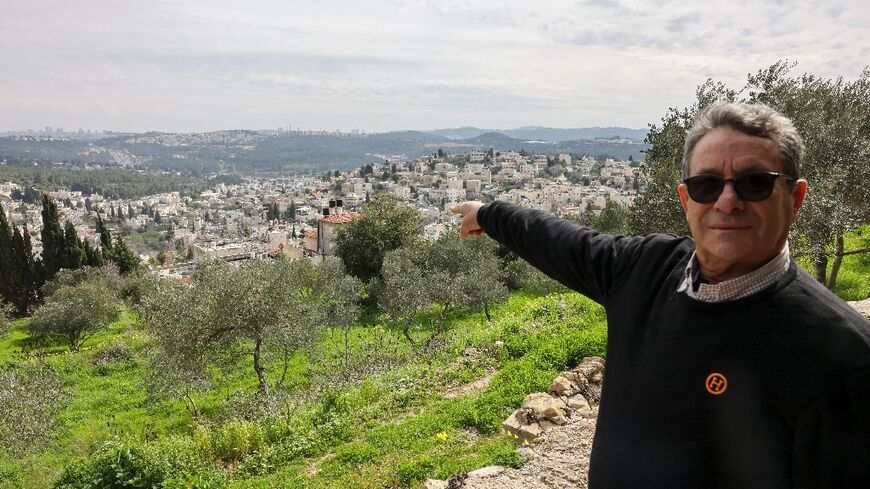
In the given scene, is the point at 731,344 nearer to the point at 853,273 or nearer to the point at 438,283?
the point at 853,273

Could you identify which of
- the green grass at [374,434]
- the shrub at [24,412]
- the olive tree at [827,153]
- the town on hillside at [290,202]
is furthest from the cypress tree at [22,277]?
the town on hillside at [290,202]

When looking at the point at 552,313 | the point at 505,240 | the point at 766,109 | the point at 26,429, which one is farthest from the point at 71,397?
the point at 766,109

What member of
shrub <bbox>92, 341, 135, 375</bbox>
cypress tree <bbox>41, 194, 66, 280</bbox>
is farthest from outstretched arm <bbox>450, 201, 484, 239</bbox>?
cypress tree <bbox>41, 194, 66, 280</bbox>

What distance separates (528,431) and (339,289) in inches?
648

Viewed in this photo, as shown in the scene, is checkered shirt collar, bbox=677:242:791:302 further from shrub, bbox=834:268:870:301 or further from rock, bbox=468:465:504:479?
shrub, bbox=834:268:870:301

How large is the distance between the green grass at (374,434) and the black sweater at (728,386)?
14.6 feet

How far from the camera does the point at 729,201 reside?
5.08 feet

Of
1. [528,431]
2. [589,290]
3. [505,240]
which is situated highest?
[505,240]

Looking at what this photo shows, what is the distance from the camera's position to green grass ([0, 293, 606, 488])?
672cm

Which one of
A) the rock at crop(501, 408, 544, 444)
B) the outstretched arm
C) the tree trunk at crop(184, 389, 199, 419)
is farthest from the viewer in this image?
the tree trunk at crop(184, 389, 199, 419)

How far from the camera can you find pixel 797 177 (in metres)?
1.59

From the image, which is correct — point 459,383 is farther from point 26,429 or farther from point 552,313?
point 26,429

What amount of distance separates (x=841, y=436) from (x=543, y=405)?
5.81 meters

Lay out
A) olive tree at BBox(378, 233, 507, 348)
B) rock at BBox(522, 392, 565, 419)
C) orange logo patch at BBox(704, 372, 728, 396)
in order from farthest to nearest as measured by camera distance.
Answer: olive tree at BBox(378, 233, 507, 348) → rock at BBox(522, 392, 565, 419) → orange logo patch at BBox(704, 372, 728, 396)
